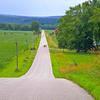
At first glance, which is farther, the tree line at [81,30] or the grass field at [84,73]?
the tree line at [81,30]

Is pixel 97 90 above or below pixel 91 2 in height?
below

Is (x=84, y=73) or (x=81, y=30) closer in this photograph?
(x=84, y=73)

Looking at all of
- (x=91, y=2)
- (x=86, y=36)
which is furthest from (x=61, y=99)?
(x=91, y=2)

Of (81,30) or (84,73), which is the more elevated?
(81,30)

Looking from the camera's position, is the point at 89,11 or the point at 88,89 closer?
the point at 88,89

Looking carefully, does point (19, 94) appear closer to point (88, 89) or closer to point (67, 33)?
point (88, 89)

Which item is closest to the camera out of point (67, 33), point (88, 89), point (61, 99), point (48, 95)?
point (61, 99)

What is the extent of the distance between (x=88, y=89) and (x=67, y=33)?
79045 mm

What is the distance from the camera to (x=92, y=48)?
329ft

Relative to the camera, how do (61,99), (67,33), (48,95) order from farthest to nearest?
(67,33), (48,95), (61,99)

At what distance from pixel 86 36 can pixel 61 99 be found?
3081 inches

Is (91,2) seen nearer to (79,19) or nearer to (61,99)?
(79,19)

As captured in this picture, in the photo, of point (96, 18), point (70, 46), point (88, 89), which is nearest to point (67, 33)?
point (70, 46)

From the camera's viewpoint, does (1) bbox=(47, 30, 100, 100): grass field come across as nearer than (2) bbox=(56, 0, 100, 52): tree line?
Yes
